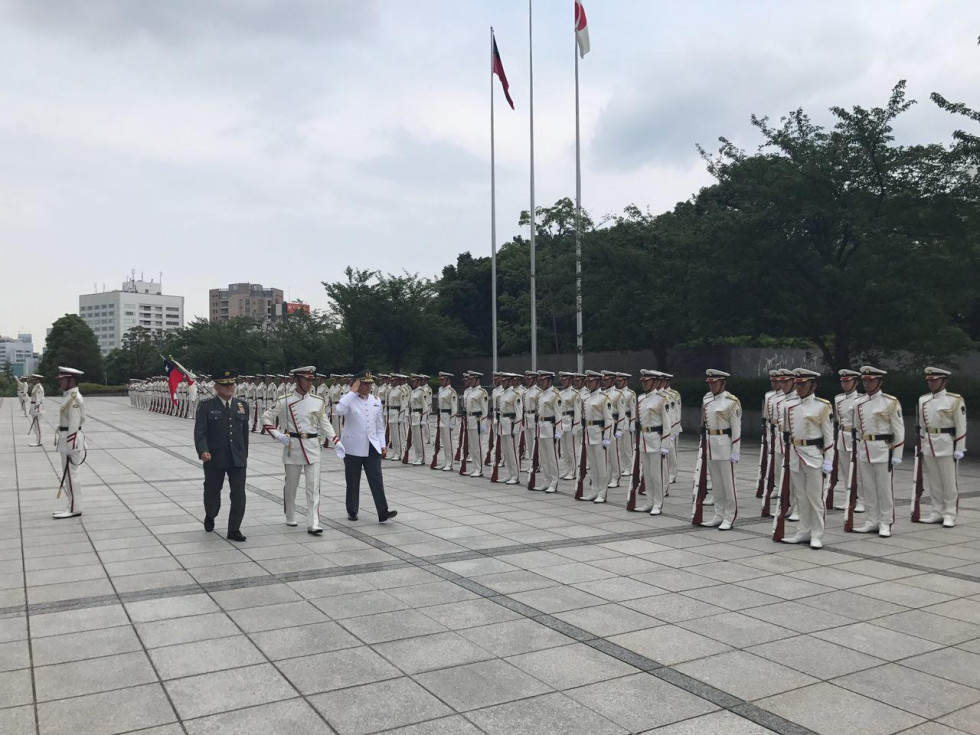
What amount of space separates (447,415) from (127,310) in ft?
577

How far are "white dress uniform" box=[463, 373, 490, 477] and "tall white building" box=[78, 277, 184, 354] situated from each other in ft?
556

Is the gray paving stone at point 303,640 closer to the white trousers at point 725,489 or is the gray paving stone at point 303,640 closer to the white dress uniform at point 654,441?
the white trousers at point 725,489

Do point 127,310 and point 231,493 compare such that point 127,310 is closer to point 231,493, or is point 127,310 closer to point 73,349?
point 73,349

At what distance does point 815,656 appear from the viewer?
509 cm

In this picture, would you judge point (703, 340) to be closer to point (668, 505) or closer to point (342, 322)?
point (668, 505)

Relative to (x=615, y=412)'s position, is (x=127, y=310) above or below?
above

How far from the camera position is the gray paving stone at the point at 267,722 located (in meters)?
4.05

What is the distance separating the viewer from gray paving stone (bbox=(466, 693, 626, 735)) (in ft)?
13.3

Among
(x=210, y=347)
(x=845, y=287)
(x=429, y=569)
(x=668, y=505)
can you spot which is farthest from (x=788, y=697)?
(x=210, y=347)

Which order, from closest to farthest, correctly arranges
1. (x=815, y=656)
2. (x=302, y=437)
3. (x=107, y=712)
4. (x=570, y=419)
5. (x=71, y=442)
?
(x=107, y=712) < (x=815, y=656) < (x=302, y=437) < (x=71, y=442) < (x=570, y=419)

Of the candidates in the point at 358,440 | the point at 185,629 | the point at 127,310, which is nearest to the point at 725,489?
the point at 358,440

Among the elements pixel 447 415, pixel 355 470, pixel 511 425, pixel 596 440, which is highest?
pixel 447 415

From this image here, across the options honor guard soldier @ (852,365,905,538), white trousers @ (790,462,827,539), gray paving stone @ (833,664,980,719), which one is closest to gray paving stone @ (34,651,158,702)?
gray paving stone @ (833,664,980,719)

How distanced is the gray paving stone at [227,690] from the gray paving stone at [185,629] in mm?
735
